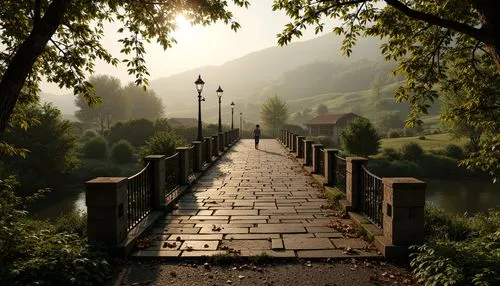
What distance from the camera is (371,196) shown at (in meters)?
8.11

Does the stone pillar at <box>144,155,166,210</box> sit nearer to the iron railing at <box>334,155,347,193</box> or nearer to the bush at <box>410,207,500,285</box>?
the iron railing at <box>334,155,347,193</box>

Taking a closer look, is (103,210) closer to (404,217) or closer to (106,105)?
(404,217)

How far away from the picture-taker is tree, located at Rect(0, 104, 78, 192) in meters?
38.5

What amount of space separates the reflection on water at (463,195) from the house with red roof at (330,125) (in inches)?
1663

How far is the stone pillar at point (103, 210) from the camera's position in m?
6.23

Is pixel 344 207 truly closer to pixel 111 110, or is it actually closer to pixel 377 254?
pixel 377 254

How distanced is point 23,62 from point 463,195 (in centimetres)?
3991

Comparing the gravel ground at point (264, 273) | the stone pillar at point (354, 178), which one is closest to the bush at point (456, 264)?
the gravel ground at point (264, 273)

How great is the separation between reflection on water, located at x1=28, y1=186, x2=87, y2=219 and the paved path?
17939 mm

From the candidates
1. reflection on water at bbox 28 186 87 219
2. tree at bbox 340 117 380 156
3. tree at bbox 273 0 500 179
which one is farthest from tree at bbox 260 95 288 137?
tree at bbox 273 0 500 179

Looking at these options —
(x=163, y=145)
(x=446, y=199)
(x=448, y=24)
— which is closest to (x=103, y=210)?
(x=448, y=24)

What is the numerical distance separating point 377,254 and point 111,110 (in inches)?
3798

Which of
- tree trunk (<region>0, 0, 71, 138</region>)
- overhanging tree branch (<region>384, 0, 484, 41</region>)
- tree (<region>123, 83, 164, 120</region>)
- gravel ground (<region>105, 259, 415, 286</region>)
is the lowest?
gravel ground (<region>105, 259, 415, 286</region>)

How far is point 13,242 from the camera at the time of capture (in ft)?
18.1
